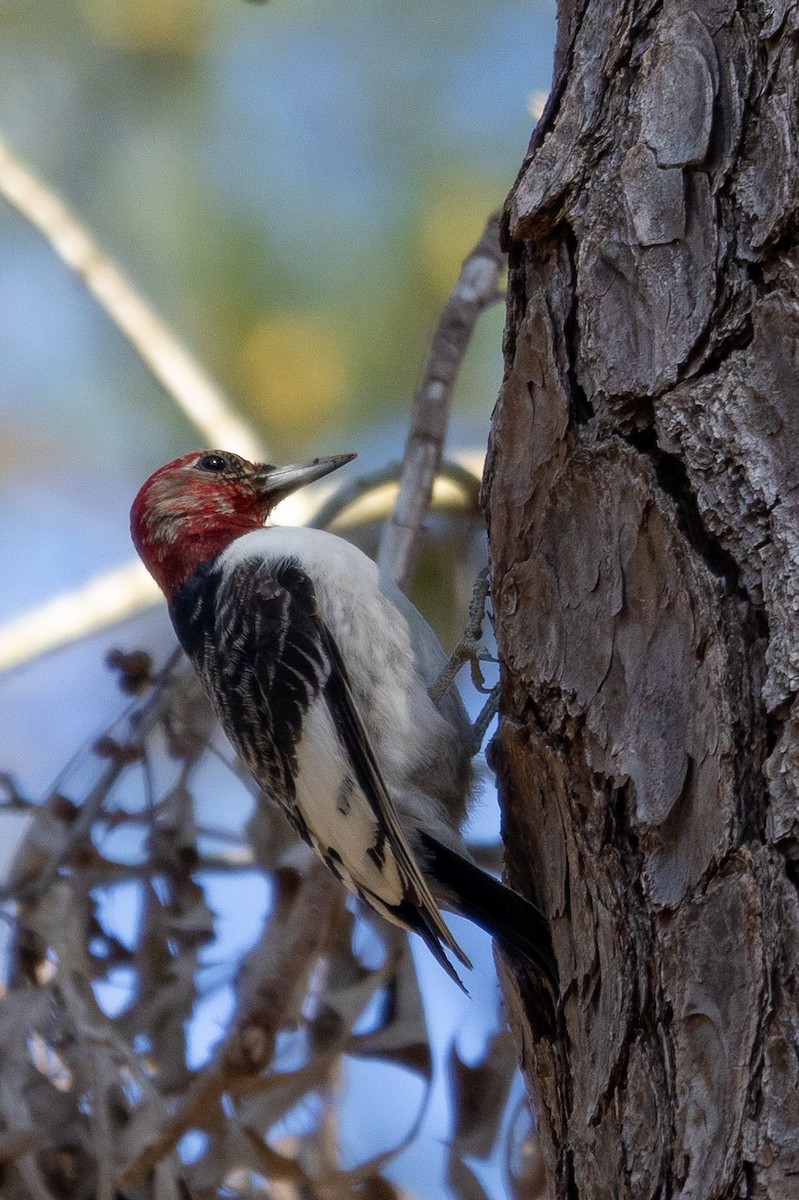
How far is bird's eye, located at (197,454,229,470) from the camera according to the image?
3.81 meters

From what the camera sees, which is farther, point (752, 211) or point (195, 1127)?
point (195, 1127)

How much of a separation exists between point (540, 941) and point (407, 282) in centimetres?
353

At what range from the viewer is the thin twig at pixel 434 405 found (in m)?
3.38

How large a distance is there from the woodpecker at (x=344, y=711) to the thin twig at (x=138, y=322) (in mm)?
1213

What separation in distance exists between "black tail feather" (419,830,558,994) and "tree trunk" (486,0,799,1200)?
0.16 ft

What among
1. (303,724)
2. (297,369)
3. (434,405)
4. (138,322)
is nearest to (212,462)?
(434,405)

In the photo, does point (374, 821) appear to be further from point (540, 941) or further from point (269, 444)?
point (269, 444)

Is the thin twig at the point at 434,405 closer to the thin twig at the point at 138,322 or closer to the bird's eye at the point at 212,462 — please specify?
the bird's eye at the point at 212,462

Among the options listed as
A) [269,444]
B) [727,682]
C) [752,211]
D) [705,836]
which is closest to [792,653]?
[727,682]

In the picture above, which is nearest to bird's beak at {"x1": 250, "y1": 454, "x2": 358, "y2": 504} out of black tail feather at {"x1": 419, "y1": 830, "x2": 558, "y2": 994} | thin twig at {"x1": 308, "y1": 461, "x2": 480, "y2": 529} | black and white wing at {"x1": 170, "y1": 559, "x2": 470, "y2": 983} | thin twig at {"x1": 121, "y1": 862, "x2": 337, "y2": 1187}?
thin twig at {"x1": 308, "y1": 461, "x2": 480, "y2": 529}

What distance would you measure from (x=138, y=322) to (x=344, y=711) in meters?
2.35

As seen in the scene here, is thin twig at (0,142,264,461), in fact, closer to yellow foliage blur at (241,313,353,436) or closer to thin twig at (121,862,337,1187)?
yellow foliage blur at (241,313,353,436)

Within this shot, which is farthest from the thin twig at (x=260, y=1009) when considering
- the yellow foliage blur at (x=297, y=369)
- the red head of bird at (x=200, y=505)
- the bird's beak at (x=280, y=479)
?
the yellow foliage blur at (x=297, y=369)

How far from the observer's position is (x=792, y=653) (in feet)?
5.65
